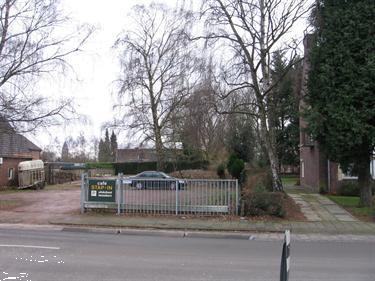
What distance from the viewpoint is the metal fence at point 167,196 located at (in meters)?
19.0

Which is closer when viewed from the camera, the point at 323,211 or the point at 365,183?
the point at 323,211

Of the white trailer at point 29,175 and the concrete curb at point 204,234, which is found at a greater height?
the white trailer at point 29,175

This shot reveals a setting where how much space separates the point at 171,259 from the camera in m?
10.3

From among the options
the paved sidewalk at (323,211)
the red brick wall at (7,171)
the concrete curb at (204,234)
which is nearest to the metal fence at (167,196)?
the concrete curb at (204,234)

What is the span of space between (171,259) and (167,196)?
916 cm

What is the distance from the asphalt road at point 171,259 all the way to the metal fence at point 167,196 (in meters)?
4.66

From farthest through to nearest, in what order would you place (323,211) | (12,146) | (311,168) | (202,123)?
(12,146), (202,123), (311,168), (323,211)

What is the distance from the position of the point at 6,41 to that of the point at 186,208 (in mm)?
13707

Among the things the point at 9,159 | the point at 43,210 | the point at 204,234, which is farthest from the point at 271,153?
the point at 9,159

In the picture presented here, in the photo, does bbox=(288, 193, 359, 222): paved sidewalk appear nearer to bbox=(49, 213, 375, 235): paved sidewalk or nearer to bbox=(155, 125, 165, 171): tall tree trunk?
bbox=(49, 213, 375, 235): paved sidewalk

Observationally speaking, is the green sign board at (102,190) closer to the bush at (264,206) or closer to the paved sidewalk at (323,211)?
the bush at (264,206)

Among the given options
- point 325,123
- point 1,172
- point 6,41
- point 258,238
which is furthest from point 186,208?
point 1,172

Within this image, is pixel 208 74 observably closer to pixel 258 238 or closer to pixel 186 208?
pixel 186 208

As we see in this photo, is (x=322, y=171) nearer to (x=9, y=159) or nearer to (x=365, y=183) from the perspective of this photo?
(x=365, y=183)
